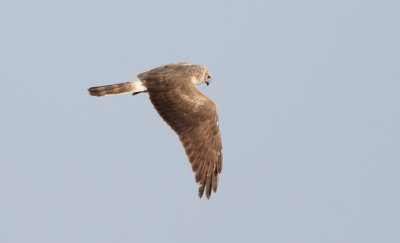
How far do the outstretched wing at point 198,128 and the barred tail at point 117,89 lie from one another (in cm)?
64

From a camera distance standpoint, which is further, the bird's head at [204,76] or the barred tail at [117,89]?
the bird's head at [204,76]

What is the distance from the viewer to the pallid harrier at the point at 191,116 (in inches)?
688

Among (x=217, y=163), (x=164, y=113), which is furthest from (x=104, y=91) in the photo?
(x=217, y=163)

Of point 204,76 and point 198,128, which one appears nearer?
point 198,128

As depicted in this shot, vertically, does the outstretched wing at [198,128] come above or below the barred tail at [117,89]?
below

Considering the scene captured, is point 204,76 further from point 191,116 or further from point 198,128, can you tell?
point 198,128

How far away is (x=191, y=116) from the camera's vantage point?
17.7m

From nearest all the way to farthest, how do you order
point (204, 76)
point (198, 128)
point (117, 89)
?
point (198, 128) < point (117, 89) < point (204, 76)

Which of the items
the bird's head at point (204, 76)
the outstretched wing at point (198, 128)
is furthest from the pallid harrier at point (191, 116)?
the bird's head at point (204, 76)

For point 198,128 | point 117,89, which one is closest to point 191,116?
point 198,128

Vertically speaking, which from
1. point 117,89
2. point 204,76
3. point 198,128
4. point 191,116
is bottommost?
point 198,128

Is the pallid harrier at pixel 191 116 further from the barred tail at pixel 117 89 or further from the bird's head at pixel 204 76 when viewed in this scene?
the bird's head at pixel 204 76

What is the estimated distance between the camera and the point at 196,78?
64.7 ft

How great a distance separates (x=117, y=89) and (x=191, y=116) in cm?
191
